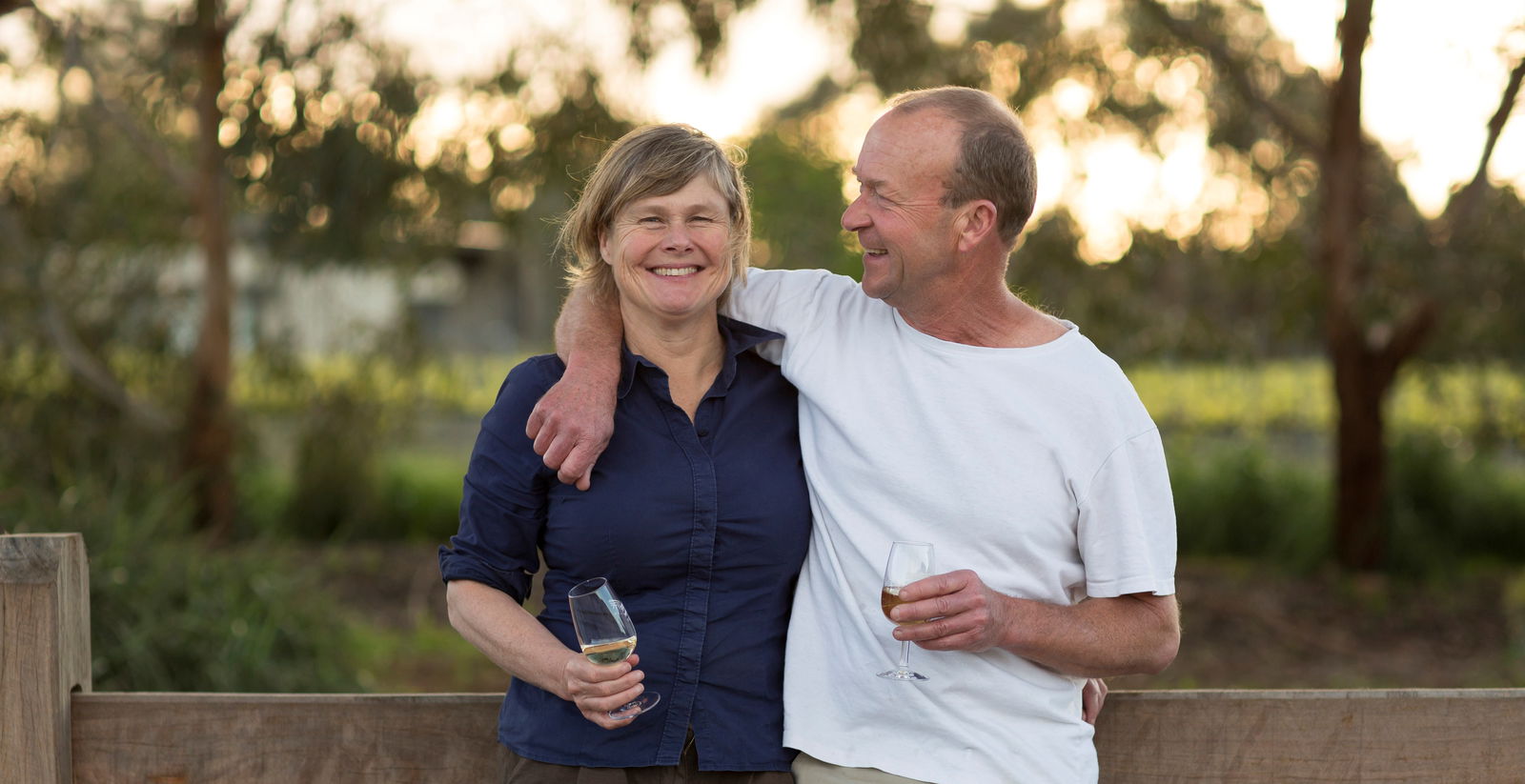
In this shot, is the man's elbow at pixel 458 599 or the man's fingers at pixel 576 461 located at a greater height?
the man's fingers at pixel 576 461

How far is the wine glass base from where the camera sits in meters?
2.18

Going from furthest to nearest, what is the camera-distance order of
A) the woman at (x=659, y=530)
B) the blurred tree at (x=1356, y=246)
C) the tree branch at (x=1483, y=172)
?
the blurred tree at (x=1356, y=246) → the tree branch at (x=1483, y=172) → the woman at (x=659, y=530)

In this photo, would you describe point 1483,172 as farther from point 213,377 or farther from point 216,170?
point 213,377

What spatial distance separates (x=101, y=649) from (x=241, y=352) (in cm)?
753

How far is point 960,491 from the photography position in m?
2.37

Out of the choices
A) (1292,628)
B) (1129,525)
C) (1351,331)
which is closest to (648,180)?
(1129,525)

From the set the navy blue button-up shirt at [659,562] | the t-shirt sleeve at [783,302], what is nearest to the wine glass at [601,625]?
the navy blue button-up shirt at [659,562]

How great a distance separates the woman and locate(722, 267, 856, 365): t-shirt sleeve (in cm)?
13

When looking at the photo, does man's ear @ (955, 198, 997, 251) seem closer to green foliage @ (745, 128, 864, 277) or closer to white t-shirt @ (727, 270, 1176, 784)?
white t-shirt @ (727, 270, 1176, 784)

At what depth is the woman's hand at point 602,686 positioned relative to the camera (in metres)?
2.13

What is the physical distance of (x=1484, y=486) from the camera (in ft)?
35.0

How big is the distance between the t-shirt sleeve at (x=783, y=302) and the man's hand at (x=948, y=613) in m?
0.62

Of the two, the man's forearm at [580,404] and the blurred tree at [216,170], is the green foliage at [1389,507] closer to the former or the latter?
the blurred tree at [216,170]

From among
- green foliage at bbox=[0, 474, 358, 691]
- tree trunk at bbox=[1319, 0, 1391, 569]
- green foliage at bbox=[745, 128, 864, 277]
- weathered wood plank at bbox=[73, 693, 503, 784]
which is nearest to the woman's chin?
weathered wood plank at bbox=[73, 693, 503, 784]
